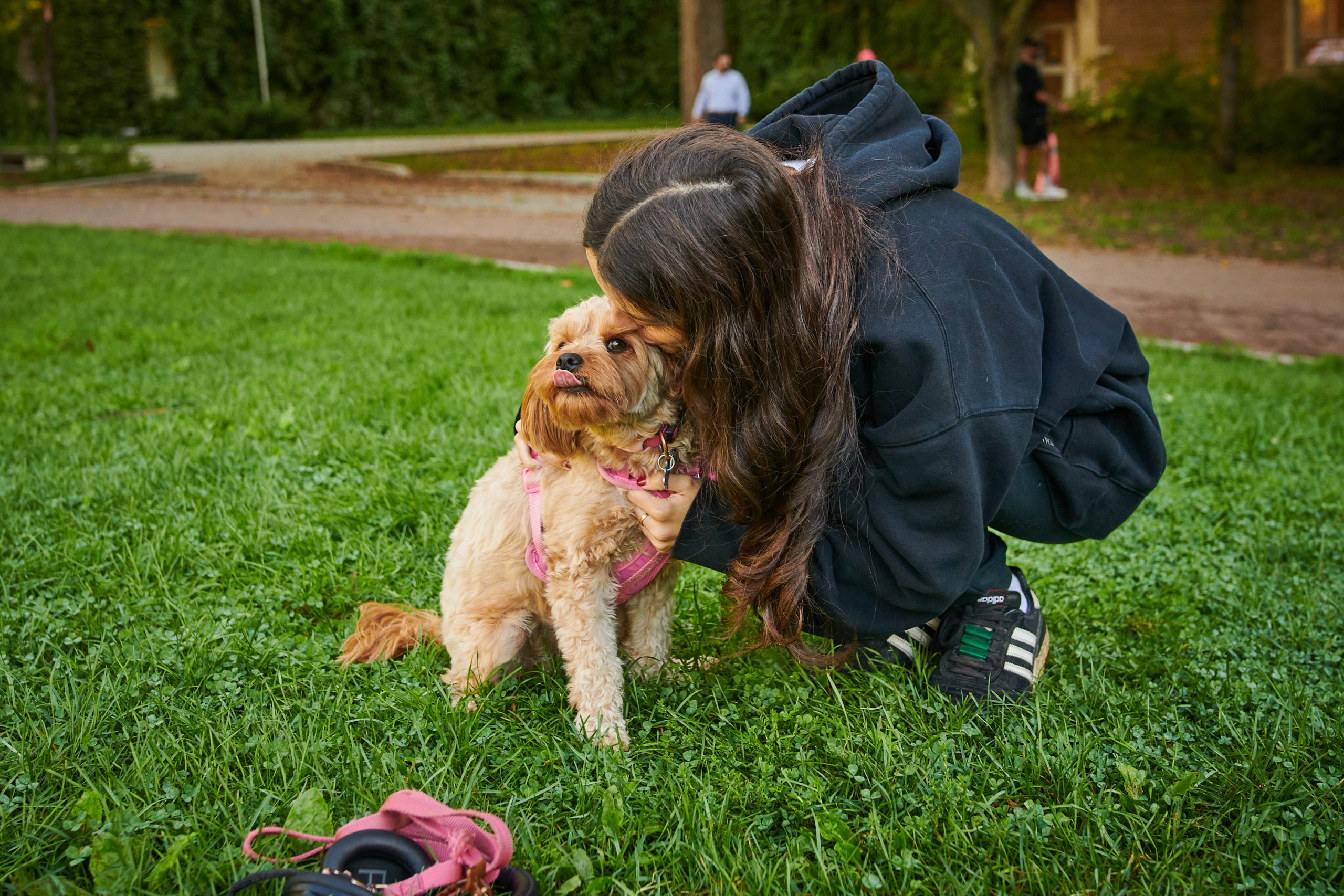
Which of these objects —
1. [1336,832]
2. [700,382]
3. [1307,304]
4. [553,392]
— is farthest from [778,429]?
[1307,304]

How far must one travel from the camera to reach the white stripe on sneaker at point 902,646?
8.71 feet

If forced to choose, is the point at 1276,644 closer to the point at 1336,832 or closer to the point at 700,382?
the point at 1336,832

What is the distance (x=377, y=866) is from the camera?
70.2 inches

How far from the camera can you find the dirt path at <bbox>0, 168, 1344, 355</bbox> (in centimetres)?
831

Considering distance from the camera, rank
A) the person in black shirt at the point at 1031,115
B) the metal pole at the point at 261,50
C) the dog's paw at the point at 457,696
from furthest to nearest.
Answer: the metal pole at the point at 261,50 → the person in black shirt at the point at 1031,115 → the dog's paw at the point at 457,696

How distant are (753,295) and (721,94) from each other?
460 inches

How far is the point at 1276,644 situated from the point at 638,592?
188 centimetres

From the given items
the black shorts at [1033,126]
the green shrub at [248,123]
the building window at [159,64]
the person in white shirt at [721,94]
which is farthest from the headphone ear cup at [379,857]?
the building window at [159,64]

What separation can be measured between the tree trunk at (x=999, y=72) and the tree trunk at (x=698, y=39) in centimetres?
519

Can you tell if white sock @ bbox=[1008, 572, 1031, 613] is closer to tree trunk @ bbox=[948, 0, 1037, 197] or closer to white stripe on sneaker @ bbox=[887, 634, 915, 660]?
white stripe on sneaker @ bbox=[887, 634, 915, 660]

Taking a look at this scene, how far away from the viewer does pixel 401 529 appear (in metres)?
3.59

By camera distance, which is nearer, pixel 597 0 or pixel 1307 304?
pixel 1307 304

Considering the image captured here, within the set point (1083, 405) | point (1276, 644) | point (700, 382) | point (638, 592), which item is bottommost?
point (1276, 644)

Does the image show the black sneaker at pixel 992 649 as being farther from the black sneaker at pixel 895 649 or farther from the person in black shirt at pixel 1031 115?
the person in black shirt at pixel 1031 115
